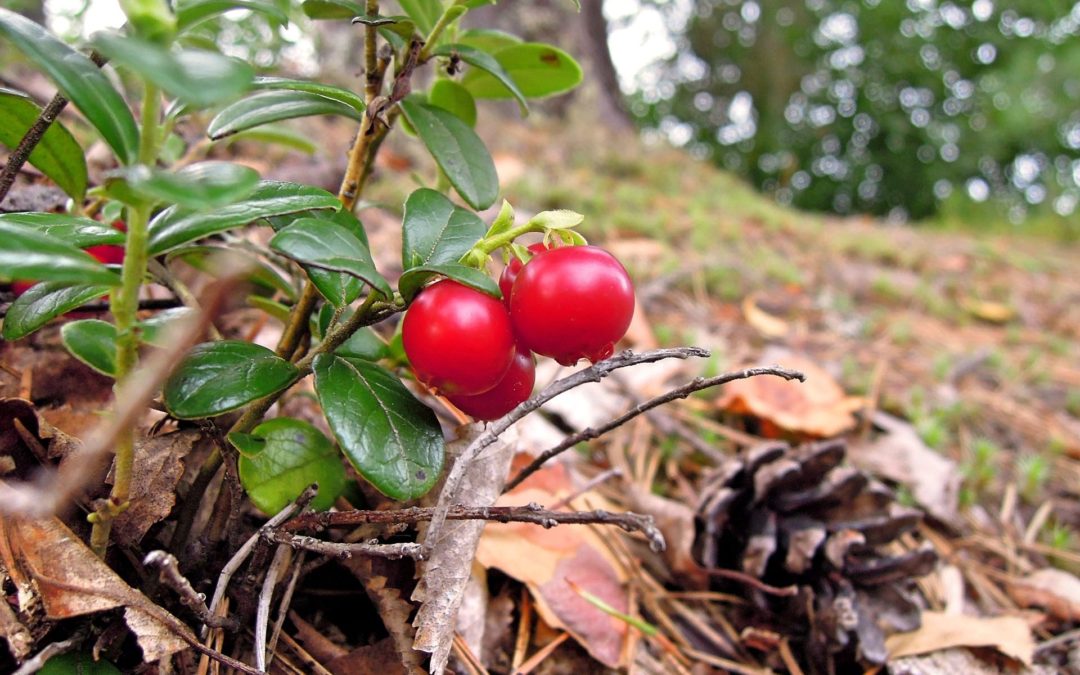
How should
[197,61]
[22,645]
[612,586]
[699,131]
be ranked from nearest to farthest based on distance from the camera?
[197,61], [22,645], [612,586], [699,131]

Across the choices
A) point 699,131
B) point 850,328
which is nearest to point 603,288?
point 850,328

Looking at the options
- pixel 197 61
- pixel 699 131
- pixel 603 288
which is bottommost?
pixel 699 131

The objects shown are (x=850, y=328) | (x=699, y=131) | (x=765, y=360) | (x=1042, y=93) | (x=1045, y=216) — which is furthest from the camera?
(x=699, y=131)

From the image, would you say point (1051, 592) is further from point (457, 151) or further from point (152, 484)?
point (152, 484)

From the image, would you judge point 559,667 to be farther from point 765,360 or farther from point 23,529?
point 765,360

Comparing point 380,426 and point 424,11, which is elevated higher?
point 424,11

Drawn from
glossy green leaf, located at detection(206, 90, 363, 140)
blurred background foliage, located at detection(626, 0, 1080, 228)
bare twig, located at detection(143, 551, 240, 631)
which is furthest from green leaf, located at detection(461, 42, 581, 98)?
blurred background foliage, located at detection(626, 0, 1080, 228)

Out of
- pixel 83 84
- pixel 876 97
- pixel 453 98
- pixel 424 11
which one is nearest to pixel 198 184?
pixel 83 84
